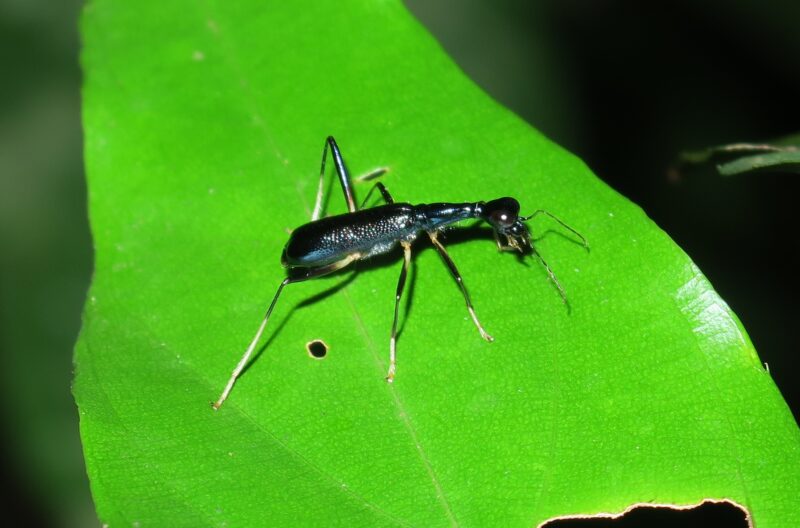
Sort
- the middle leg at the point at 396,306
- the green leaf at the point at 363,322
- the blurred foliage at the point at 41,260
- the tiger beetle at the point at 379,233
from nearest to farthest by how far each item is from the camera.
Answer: the green leaf at the point at 363,322 < the middle leg at the point at 396,306 < the tiger beetle at the point at 379,233 < the blurred foliage at the point at 41,260

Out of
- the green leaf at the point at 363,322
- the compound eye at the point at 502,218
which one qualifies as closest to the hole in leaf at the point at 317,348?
the green leaf at the point at 363,322

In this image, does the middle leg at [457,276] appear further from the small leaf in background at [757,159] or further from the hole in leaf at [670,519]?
the small leaf in background at [757,159]

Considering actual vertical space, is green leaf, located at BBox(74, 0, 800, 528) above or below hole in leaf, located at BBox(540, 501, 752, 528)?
above

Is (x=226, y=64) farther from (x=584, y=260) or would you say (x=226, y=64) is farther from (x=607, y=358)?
(x=607, y=358)

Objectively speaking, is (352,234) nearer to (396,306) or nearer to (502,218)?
(396,306)

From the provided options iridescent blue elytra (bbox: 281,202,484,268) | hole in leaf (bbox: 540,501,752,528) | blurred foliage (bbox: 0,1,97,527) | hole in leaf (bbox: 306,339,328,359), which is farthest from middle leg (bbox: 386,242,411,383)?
blurred foliage (bbox: 0,1,97,527)

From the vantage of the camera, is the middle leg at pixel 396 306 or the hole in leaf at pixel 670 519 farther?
the hole in leaf at pixel 670 519

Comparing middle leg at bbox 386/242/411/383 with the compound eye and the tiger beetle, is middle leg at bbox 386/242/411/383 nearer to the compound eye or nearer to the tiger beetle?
the tiger beetle

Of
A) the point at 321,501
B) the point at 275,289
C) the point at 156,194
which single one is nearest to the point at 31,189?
the point at 156,194
